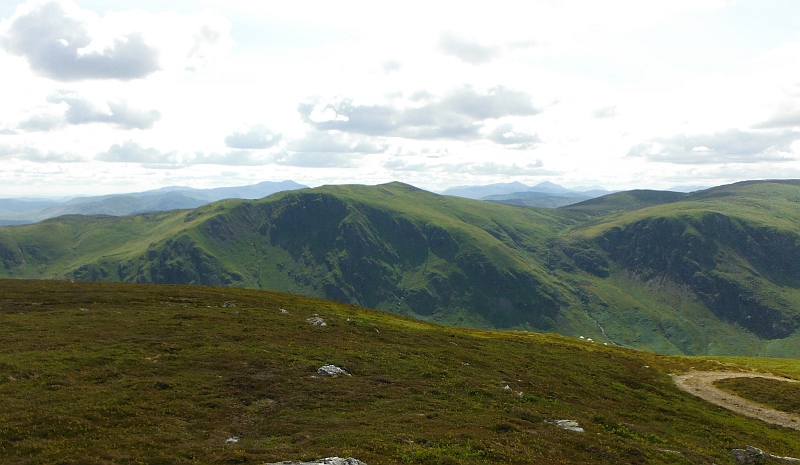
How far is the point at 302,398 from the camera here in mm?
39219

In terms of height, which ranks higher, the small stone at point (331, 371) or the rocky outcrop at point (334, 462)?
the rocky outcrop at point (334, 462)

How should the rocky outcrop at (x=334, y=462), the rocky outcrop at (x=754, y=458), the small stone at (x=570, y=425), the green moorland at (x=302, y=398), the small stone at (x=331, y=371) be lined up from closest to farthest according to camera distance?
1. the rocky outcrop at (x=334, y=462)
2. the green moorland at (x=302, y=398)
3. the rocky outcrop at (x=754, y=458)
4. the small stone at (x=570, y=425)
5. the small stone at (x=331, y=371)

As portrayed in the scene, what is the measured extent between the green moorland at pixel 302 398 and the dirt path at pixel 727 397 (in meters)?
3.34

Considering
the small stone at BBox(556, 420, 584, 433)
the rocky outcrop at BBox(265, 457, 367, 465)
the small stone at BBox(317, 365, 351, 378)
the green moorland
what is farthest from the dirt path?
the rocky outcrop at BBox(265, 457, 367, 465)

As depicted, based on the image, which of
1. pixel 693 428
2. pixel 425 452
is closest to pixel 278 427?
pixel 425 452

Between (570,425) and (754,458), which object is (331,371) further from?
(754,458)

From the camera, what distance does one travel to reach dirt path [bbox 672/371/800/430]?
54638 mm

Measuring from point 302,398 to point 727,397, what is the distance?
6184cm

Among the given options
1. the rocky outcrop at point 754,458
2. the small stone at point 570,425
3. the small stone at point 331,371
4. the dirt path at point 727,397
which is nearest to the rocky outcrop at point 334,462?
the small stone at point 570,425

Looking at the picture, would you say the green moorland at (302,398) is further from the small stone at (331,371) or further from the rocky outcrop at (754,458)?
the rocky outcrop at (754,458)

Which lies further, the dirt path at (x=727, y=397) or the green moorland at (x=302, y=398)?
the dirt path at (x=727, y=397)

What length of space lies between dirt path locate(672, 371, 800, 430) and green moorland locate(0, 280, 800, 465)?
11.0ft

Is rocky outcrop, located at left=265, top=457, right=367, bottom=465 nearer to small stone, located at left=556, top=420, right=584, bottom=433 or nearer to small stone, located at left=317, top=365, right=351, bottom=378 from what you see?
small stone, located at left=556, top=420, right=584, bottom=433

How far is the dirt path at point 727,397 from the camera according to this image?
179 ft
